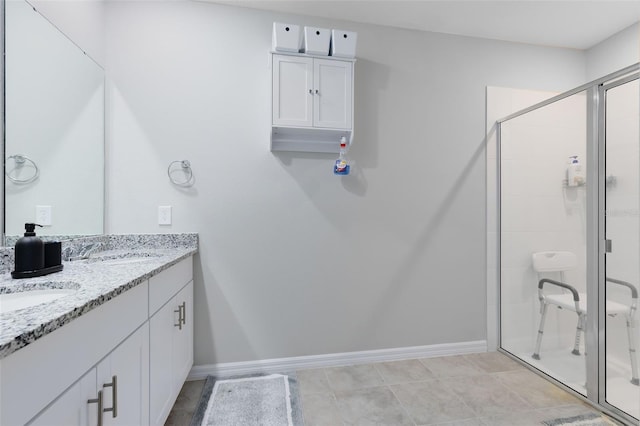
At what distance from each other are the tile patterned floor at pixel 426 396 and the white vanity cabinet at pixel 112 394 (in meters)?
0.59

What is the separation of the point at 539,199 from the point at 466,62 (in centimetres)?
123

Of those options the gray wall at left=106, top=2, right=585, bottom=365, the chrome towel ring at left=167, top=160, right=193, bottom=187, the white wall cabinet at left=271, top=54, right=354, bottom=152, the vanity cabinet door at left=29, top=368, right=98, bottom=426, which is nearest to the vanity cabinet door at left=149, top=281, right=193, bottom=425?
the gray wall at left=106, top=2, right=585, bottom=365

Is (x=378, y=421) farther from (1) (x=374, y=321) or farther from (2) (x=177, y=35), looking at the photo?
(2) (x=177, y=35)

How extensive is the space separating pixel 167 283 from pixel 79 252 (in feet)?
1.76

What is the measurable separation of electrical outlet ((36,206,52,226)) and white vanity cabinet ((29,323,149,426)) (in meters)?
0.80

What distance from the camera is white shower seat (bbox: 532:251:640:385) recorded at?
5.40ft

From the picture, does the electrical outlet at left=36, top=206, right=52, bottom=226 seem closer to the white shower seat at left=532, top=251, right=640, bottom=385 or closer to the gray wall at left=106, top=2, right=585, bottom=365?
the gray wall at left=106, top=2, right=585, bottom=365

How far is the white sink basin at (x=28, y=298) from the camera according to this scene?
0.95 meters

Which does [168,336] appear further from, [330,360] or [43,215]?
[330,360]

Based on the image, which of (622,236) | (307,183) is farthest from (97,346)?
(622,236)

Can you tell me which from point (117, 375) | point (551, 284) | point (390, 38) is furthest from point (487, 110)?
point (117, 375)

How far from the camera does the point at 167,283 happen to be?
1.45 m

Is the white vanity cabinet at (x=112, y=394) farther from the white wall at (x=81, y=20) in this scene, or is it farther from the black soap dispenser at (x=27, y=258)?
the white wall at (x=81, y=20)

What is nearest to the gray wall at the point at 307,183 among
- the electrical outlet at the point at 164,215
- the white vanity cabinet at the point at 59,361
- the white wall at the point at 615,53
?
the electrical outlet at the point at 164,215
